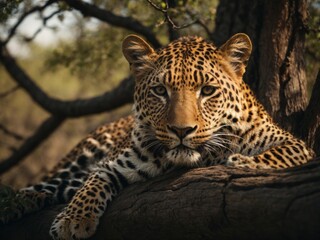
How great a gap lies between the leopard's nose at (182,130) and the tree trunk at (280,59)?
94.1 inches

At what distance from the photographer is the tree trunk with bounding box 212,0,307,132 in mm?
8180

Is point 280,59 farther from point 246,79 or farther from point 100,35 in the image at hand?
point 100,35

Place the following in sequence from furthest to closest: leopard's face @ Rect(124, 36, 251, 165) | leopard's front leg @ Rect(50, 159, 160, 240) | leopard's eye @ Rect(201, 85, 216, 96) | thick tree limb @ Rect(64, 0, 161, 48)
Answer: thick tree limb @ Rect(64, 0, 161, 48)
leopard's front leg @ Rect(50, 159, 160, 240)
leopard's eye @ Rect(201, 85, 216, 96)
leopard's face @ Rect(124, 36, 251, 165)

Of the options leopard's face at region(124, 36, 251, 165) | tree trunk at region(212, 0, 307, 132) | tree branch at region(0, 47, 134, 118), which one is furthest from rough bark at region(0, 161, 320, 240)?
tree branch at region(0, 47, 134, 118)

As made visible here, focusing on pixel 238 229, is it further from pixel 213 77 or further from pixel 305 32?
pixel 305 32

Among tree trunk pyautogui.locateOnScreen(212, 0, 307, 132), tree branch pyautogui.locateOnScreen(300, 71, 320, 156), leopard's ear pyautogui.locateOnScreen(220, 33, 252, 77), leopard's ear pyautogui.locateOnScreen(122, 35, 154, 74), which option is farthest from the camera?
tree trunk pyautogui.locateOnScreen(212, 0, 307, 132)

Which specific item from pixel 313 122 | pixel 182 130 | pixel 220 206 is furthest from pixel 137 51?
pixel 220 206

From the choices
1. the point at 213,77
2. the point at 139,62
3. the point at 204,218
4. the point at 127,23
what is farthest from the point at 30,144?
the point at 204,218

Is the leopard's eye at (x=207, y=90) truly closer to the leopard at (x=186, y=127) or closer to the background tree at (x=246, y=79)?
the leopard at (x=186, y=127)

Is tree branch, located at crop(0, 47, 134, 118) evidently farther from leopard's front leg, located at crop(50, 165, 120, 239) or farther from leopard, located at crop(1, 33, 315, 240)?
leopard's front leg, located at crop(50, 165, 120, 239)

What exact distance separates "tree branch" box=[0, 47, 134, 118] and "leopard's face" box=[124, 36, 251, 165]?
128 inches

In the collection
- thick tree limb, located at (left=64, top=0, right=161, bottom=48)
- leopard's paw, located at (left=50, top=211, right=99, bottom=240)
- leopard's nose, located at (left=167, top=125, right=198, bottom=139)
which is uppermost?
thick tree limb, located at (left=64, top=0, right=161, bottom=48)

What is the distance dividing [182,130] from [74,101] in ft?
17.7

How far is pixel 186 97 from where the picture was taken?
636 centimetres
